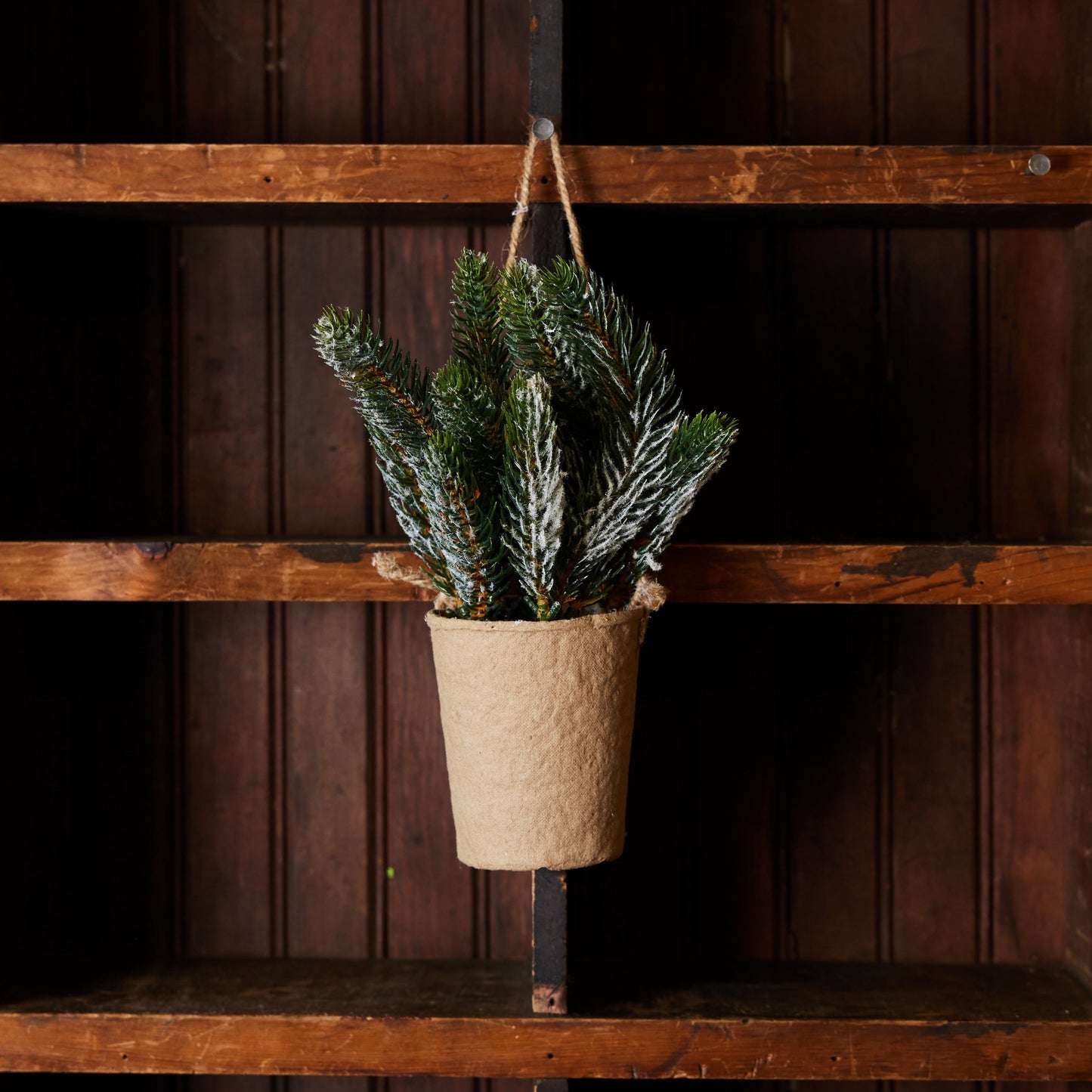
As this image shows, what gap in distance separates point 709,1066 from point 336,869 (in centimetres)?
44

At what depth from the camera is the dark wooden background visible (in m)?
1.12

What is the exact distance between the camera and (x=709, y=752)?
1.14 meters

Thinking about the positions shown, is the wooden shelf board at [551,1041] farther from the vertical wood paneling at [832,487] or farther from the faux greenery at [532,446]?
the faux greenery at [532,446]

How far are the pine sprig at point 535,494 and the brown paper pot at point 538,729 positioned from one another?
3 centimetres

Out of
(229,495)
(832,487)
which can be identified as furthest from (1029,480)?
(229,495)

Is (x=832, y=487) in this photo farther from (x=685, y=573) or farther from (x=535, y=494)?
(x=535, y=494)

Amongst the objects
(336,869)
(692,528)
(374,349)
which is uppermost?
(374,349)

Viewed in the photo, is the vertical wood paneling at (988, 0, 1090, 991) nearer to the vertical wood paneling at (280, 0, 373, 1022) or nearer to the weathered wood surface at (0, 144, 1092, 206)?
the weathered wood surface at (0, 144, 1092, 206)

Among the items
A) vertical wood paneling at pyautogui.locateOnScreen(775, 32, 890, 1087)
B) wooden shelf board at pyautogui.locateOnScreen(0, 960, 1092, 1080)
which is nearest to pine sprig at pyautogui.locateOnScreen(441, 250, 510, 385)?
vertical wood paneling at pyautogui.locateOnScreen(775, 32, 890, 1087)

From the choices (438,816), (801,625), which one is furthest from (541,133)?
(438,816)

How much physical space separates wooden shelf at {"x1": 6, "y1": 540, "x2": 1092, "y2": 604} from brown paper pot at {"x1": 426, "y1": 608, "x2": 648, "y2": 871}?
144mm

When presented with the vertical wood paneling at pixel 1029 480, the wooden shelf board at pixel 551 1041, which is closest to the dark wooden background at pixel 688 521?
the vertical wood paneling at pixel 1029 480

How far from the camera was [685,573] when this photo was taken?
0.92 metres

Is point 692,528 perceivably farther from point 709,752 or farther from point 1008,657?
point 1008,657
